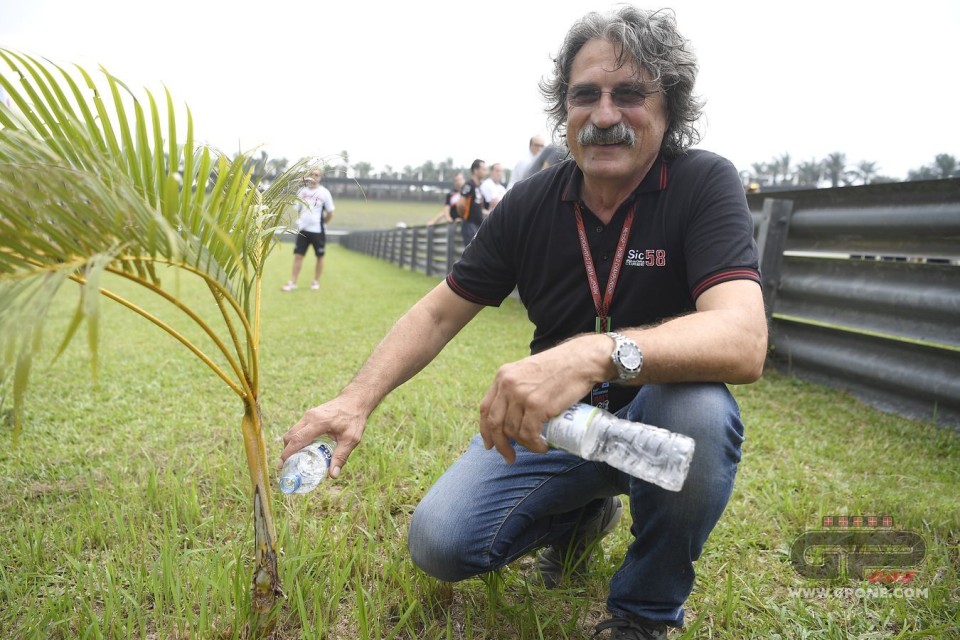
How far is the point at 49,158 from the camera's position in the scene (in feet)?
4.00

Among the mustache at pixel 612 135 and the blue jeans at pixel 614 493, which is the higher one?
the mustache at pixel 612 135

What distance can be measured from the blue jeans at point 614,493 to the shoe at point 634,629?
0.07ft

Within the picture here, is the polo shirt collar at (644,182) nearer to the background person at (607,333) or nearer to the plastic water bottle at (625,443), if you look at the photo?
the background person at (607,333)

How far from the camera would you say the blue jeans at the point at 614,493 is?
157cm

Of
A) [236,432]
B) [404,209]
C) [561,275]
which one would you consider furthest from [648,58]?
[404,209]

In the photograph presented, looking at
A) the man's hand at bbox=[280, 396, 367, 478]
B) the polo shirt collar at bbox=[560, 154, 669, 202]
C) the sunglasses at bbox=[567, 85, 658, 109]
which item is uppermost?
the sunglasses at bbox=[567, 85, 658, 109]

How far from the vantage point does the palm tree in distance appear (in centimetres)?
101

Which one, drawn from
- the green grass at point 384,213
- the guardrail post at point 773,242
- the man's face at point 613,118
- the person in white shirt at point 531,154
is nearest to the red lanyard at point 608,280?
the man's face at point 613,118

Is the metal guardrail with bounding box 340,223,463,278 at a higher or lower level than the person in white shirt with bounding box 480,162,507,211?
lower

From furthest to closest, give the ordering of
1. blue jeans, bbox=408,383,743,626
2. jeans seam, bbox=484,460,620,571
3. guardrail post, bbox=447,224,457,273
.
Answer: guardrail post, bbox=447,224,457,273 < jeans seam, bbox=484,460,620,571 < blue jeans, bbox=408,383,743,626

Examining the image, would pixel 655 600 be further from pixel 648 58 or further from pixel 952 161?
pixel 952 161

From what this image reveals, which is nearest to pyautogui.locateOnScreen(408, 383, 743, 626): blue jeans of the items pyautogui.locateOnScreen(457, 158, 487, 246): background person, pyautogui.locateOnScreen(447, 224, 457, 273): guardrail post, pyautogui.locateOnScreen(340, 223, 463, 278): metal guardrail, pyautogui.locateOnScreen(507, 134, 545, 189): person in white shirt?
pyautogui.locateOnScreen(507, 134, 545, 189): person in white shirt

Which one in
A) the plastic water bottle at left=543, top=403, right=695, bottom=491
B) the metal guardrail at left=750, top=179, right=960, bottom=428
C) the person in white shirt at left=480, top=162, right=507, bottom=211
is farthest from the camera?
the person in white shirt at left=480, top=162, right=507, bottom=211

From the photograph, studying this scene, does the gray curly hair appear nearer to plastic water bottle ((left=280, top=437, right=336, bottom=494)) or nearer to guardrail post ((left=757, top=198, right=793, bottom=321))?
plastic water bottle ((left=280, top=437, right=336, bottom=494))
